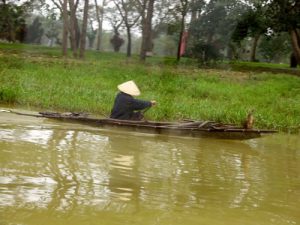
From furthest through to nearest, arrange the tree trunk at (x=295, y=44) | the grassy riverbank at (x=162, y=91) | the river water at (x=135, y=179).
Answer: the tree trunk at (x=295, y=44)
the grassy riverbank at (x=162, y=91)
the river water at (x=135, y=179)

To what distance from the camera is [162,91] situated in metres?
14.9

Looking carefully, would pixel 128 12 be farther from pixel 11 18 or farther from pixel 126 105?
pixel 126 105

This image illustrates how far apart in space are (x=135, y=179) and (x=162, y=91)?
383 inches

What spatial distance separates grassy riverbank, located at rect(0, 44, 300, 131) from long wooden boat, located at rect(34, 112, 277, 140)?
7.78ft

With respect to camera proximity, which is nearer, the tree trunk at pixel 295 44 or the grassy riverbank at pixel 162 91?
the grassy riverbank at pixel 162 91

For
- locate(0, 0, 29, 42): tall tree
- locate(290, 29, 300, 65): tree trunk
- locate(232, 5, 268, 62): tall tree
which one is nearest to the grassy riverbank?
locate(290, 29, 300, 65): tree trunk

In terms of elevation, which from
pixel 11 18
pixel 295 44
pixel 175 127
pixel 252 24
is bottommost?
pixel 175 127

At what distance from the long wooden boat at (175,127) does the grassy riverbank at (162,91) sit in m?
2.37

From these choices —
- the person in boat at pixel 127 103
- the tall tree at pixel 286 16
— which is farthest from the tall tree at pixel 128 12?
the person in boat at pixel 127 103

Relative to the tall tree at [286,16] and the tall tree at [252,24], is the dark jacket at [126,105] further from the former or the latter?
the tall tree at [252,24]

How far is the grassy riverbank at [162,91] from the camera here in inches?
447

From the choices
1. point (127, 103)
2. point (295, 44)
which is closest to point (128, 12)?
point (295, 44)

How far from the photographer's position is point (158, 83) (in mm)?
16062

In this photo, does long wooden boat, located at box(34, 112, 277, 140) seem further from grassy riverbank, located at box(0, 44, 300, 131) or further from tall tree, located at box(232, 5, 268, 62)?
tall tree, located at box(232, 5, 268, 62)
